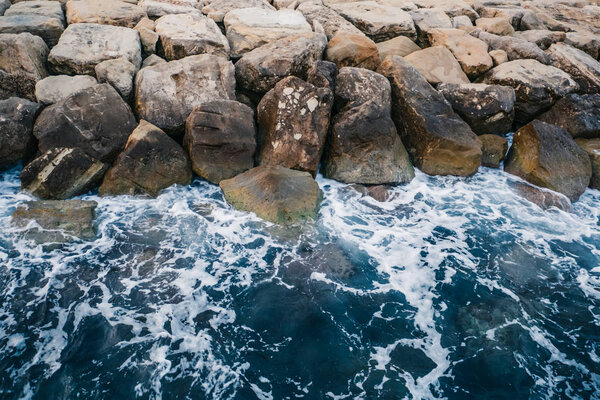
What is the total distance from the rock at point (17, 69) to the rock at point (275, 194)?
15.0 ft

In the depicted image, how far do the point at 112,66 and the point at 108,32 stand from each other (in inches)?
60.3

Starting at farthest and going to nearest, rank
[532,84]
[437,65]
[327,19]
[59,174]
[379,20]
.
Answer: [379,20] → [327,19] → [437,65] → [532,84] → [59,174]

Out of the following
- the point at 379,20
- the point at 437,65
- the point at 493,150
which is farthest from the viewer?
the point at 379,20

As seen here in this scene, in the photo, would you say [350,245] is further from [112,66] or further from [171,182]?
[112,66]

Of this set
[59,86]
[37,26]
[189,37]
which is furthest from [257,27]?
[37,26]

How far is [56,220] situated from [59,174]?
1.18 m

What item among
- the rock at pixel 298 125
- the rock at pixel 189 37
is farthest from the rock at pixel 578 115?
the rock at pixel 189 37

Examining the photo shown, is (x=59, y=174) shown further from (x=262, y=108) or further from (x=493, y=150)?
(x=493, y=150)

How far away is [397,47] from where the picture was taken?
1058cm

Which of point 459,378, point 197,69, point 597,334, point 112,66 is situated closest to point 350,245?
point 459,378

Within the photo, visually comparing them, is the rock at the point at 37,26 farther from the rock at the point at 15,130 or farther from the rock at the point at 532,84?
the rock at the point at 532,84

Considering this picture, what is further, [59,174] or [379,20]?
[379,20]

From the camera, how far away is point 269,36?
9.80 m

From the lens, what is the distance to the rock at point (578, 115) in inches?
356
